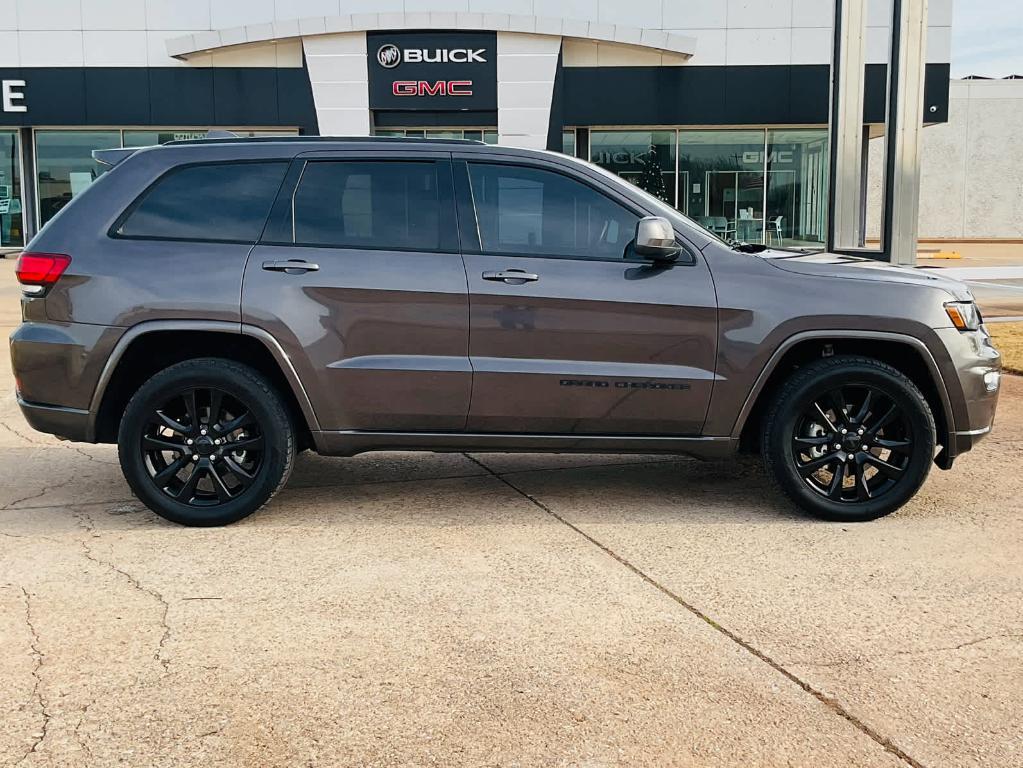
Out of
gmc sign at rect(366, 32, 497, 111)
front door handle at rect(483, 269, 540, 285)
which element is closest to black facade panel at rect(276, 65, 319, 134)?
gmc sign at rect(366, 32, 497, 111)

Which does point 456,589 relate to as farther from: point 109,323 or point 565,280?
point 109,323

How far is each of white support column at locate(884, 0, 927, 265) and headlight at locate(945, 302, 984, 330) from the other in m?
11.8

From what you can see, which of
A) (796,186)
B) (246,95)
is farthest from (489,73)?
(796,186)

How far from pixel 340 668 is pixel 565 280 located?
238 cm

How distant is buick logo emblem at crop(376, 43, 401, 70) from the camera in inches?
1092

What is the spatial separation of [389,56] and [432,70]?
1128mm

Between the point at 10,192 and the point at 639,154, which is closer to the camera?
the point at 639,154

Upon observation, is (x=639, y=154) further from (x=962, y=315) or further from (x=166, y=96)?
(x=962, y=315)

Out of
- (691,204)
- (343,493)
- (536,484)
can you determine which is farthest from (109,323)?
(691,204)

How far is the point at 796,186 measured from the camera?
30.1 m

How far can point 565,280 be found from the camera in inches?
211

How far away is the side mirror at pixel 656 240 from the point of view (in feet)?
17.1

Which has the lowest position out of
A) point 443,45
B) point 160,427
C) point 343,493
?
point 343,493

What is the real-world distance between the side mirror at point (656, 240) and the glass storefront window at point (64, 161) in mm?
28045
